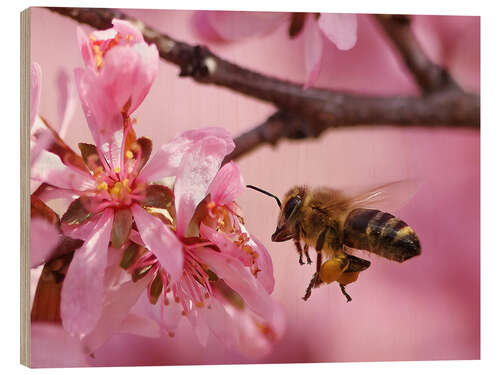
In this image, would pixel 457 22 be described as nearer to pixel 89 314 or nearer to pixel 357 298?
pixel 357 298

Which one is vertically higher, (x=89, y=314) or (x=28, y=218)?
(x=28, y=218)

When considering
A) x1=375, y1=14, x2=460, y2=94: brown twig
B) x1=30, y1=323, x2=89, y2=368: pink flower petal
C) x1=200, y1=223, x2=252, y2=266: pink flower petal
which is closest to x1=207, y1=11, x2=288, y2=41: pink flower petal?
x1=375, y1=14, x2=460, y2=94: brown twig

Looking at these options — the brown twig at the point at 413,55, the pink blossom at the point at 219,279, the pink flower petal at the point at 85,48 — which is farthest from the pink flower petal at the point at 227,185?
the brown twig at the point at 413,55

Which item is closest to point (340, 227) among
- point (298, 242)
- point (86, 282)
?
point (298, 242)

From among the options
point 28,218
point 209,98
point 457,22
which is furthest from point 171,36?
point 457,22

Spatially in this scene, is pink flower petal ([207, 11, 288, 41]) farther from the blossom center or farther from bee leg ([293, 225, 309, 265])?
bee leg ([293, 225, 309, 265])

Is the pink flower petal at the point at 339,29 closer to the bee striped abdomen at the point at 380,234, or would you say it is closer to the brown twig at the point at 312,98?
the brown twig at the point at 312,98
